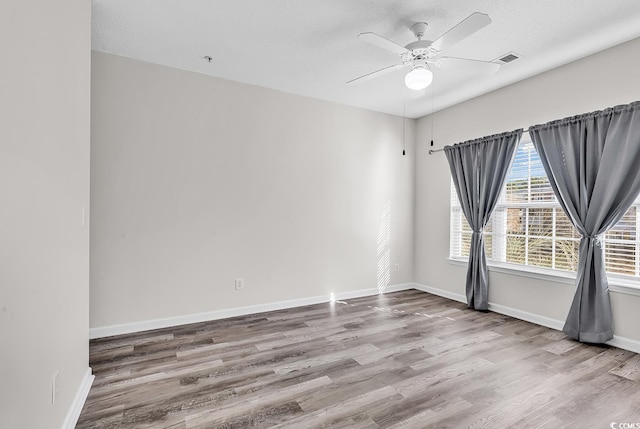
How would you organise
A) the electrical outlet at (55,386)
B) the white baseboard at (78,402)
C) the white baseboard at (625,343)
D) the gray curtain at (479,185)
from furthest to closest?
1. the gray curtain at (479,185)
2. the white baseboard at (625,343)
3. the white baseboard at (78,402)
4. the electrical outlet at (55,386)

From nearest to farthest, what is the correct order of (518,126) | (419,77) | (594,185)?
(419,77), (594,185), (518,126)

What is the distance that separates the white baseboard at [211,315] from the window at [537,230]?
72.5 inches

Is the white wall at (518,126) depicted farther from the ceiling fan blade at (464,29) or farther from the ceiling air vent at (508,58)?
the ceiling fan blade at (464,29)

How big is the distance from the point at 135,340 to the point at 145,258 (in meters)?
0.77

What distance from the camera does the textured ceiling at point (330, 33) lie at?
2.29 m

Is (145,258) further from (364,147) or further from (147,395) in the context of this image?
(364,147)

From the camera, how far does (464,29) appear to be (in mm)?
2033

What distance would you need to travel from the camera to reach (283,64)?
316cm

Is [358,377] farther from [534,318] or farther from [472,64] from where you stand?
[472,64]

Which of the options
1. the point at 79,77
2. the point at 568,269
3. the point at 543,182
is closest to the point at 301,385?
the point at 79,77

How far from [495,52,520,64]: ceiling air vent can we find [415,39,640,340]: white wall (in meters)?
0.60

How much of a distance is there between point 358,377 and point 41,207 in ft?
7.02

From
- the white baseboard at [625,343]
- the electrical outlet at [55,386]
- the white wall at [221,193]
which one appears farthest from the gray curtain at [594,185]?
the electrical outlet at [55,386]

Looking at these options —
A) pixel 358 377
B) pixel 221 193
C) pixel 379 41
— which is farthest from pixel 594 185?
pixel 221 193
